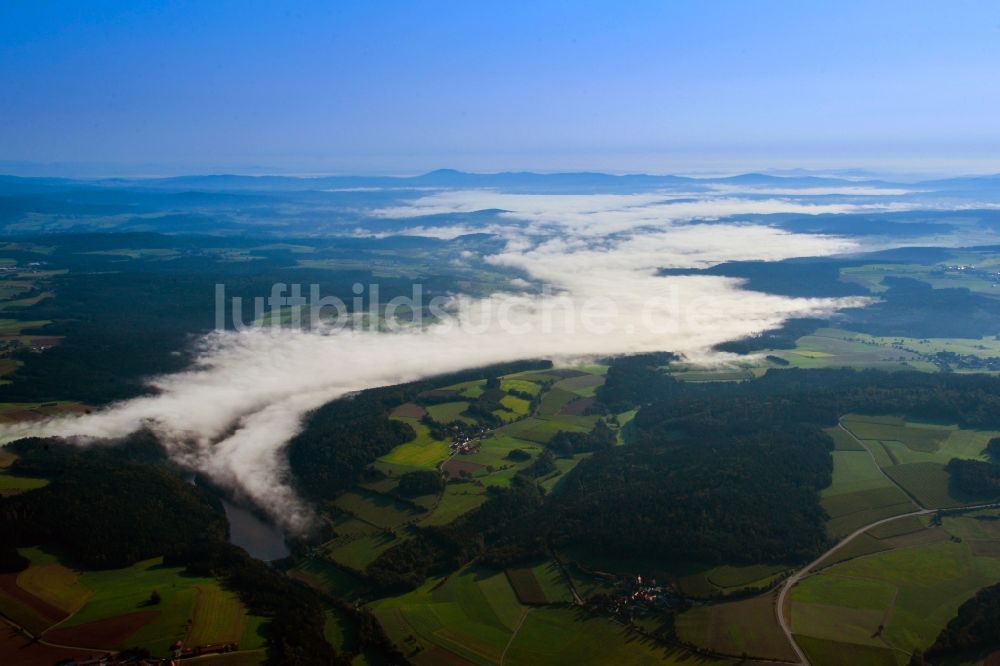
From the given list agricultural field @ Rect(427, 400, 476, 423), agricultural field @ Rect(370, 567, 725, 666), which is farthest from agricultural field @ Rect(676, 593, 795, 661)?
agricultural field @ Rect(427, 400, 476, 423)

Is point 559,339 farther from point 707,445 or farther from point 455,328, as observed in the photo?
point 707,445

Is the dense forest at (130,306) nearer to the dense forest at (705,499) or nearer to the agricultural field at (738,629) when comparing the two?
the dense forest at (705,499)

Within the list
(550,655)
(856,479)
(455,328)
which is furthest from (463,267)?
(550,655)

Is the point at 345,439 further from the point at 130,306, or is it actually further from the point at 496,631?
the point at 130,306

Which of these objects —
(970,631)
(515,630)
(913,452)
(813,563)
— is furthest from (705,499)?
(913,452)

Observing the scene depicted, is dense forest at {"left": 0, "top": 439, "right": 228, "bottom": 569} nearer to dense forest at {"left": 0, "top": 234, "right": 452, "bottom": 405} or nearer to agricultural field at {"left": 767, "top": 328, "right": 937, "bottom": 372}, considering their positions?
dense forest at {"left": 0, "top": 234, "right": 452, "bottom": 405}

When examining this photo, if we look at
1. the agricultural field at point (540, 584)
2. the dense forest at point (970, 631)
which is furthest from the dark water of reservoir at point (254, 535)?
the dense forest at point (970, 631)
